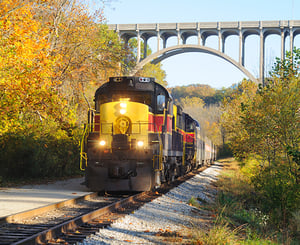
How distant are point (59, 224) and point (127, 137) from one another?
16.9 ft

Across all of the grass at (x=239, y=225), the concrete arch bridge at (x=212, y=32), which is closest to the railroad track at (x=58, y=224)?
the grass at (x=239, y=225)

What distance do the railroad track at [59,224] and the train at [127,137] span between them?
5.04ft

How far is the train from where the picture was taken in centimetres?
1210

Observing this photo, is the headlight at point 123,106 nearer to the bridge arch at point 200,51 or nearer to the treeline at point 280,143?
A: the treeline at point 280,143

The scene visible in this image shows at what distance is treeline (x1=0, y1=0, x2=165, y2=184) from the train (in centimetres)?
260

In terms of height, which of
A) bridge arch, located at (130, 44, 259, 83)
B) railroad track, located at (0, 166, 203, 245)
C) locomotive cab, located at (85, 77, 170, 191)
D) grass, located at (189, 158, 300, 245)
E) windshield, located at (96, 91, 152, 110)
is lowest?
grass, located at (189, 158, 300, 245)

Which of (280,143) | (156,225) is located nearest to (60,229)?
(156,225)

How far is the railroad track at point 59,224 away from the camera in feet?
20.7

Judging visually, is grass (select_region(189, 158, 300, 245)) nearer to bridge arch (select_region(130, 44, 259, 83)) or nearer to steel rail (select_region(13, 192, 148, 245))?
steel rail (select_region(13, 192, 148, 245))

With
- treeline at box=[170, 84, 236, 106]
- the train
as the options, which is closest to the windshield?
the train

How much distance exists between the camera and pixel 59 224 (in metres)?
7.38

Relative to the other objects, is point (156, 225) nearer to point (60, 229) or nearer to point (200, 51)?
point (60, 229)

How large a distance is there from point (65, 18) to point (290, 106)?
12279 millimetres

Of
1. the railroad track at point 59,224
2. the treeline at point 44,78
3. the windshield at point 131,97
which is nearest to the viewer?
the railroad track at point 59,224
